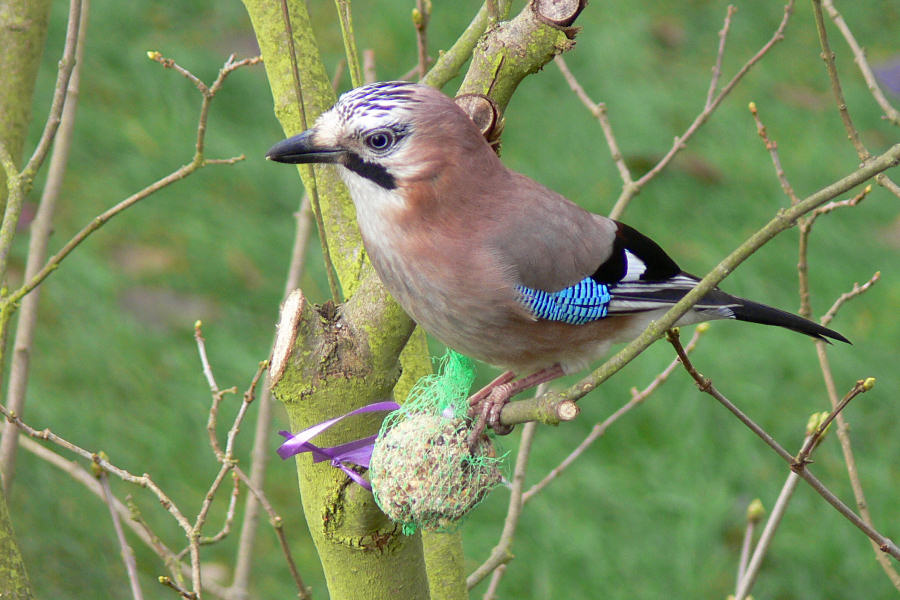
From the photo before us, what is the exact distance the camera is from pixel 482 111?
2.04m

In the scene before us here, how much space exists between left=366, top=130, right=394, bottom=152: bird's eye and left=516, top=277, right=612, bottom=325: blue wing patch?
15.8 inches

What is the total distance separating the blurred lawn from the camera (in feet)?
11.8

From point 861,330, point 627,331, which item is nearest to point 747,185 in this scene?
point 861,330

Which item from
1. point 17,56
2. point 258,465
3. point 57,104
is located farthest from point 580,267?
point 17,56

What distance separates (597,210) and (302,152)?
10.1ft

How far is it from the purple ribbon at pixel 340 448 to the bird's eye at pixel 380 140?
0.50m

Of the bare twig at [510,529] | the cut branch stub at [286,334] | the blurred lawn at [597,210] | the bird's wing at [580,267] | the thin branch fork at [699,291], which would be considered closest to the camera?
the thin branch fork at [699,291]

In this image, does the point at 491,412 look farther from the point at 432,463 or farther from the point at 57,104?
the point at 57,104

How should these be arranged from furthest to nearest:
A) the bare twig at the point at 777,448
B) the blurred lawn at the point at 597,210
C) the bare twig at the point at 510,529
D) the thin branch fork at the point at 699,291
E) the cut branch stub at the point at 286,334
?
the blurred lawn at the point at 597,210 → the bare twig at the point at 510,529 → the cut branch stub at the point at 286,334 → the bare twig at the point at 777,448 → the thin branch fork at the point at 699,291

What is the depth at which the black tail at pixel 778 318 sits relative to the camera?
2223 millimetres

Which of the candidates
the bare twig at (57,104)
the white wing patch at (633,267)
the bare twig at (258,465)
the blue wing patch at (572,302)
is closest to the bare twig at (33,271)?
the bare twig at (57,104)

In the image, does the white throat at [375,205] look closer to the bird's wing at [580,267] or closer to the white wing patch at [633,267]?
the bird's wing at [580,267]

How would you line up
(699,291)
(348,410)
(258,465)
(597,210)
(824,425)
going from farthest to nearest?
(597,210) → (258,465) → (348,410) → (824,425) → (699,291)

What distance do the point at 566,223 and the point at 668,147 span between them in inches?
126
